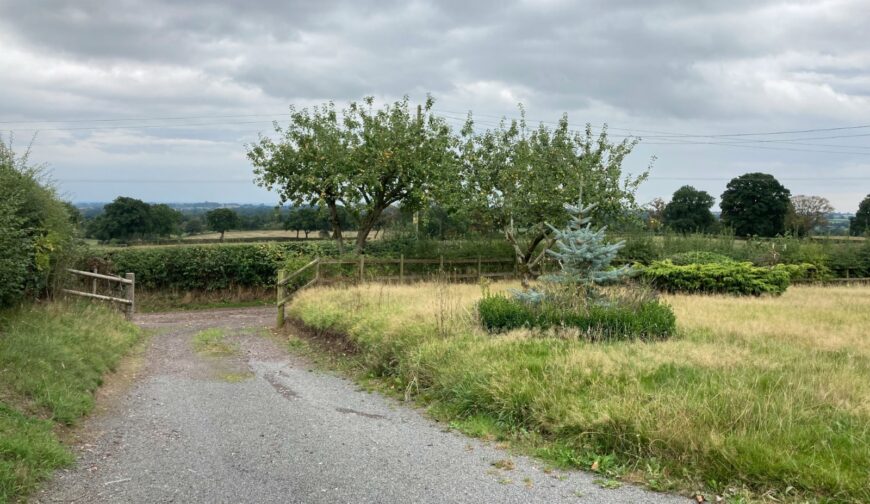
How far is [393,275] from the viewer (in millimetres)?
23312

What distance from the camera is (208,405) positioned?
7.42 metres

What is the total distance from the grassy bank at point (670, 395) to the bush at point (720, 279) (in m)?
7.24

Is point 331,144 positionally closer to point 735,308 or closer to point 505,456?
point 735,308

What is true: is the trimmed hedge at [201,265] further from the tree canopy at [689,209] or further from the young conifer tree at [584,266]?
the tree canopy at [689,209]

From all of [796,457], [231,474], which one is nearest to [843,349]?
[796,457]

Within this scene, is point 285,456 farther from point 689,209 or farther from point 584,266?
point 689,209

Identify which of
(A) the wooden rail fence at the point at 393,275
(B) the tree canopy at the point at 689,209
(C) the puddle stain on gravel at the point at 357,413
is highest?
(B) the tree canopy at the point at 689,209

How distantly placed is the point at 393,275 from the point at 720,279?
1108 centimetres

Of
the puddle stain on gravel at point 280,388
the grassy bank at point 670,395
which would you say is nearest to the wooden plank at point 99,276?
the puddle stain on gravel at point 280,388

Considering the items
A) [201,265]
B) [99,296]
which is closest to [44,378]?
[99,296]

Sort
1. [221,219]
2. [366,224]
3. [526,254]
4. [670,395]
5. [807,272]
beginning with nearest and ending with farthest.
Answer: [670,395] → [526,254] → [807,272] → [366,224] → [221,219]

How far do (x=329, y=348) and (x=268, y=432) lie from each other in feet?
17.7

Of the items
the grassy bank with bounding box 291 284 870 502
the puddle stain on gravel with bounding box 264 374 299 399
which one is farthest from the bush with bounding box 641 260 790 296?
the puddle stain on gravel with bounding box 264 374 299 399

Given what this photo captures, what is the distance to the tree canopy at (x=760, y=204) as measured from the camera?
5341 cm
